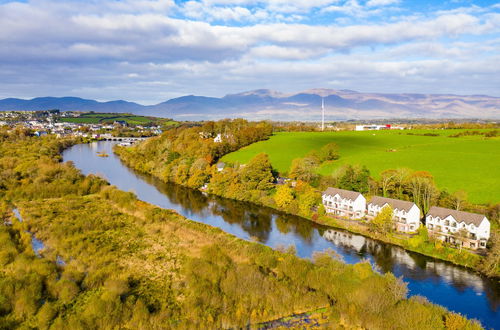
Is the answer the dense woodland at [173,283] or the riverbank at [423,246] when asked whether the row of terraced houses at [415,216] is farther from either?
the dense woodland at [173,283]

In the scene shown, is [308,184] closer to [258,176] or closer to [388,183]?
[258,176]

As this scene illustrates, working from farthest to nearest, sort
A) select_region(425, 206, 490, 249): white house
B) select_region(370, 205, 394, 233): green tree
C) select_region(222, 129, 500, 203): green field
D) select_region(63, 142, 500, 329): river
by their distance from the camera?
select_region(222, 129, 500, 203): green field
select_region(370, 205, 394, 233): green tree
select_region(425, 206, 490, 249): white house
select_region(63, 142, 500, 329): river

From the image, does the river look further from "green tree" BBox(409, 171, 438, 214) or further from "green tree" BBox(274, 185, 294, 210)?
A: "green tree" BBox(409, 171, 438, 214)

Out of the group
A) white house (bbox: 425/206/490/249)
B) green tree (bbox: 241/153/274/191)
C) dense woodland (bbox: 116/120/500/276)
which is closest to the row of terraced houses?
white house (bbox: 425/206/490/249)

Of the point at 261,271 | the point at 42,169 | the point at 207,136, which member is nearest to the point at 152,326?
the point at 261,271

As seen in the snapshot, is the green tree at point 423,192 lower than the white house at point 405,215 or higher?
higher

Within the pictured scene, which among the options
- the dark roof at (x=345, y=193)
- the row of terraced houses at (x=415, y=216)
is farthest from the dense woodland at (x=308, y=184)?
the dark roof at (x=345, y=193)

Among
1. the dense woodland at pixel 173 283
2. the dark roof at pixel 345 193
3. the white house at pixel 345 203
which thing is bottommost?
the dense woodland at pixel 173 283
